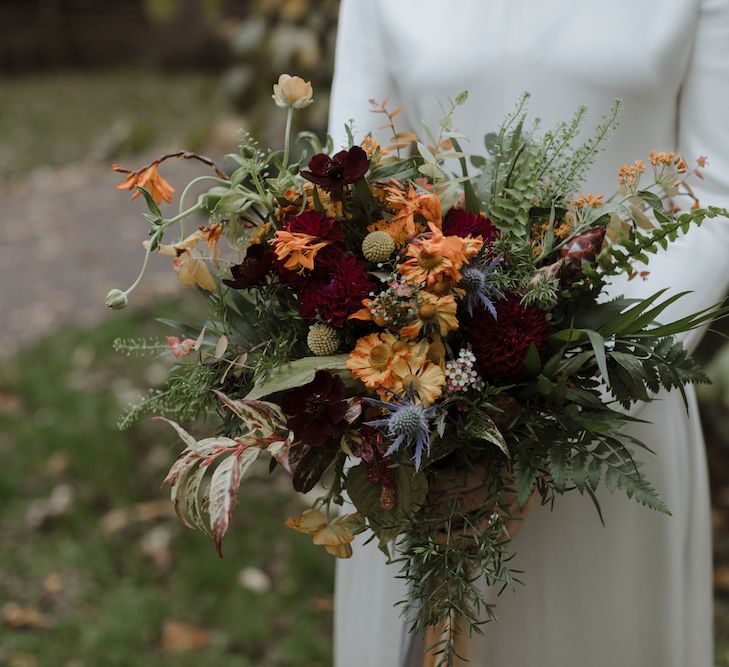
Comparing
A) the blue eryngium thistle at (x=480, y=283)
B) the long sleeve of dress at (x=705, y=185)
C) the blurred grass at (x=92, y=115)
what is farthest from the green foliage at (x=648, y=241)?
the blurred grass at (x=92, y=115)

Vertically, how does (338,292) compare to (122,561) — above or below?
above

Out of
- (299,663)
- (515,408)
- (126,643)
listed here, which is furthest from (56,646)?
(515,408)

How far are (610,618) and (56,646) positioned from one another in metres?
2.00

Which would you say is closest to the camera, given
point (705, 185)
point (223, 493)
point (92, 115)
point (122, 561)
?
point (223, 493)

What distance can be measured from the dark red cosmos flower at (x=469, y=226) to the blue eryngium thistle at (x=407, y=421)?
234mm

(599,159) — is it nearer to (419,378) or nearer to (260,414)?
(419,378)

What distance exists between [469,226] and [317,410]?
0.32 meters

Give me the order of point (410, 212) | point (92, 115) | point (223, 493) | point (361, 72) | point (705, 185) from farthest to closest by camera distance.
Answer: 1. point (92, 115)
2. point (361, 72)
3. point (705, 185)
4. point (410, 212)
5. point (223, 493)

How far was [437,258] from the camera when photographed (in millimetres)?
1182

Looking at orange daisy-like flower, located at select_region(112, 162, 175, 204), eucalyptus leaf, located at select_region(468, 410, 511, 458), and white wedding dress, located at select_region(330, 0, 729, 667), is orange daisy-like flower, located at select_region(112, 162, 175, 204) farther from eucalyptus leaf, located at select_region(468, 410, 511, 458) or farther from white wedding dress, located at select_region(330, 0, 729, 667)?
eucalyptus leaf, located at select_region(468, 410, 511, 458)

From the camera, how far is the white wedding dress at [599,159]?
158 cm

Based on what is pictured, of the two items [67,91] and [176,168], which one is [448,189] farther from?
[67,91]

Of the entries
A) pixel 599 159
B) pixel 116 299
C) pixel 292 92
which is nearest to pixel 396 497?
pixel 116 299

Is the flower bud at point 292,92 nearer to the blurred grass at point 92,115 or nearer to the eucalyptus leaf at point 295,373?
the eucalyptus leaf at point 295,373
